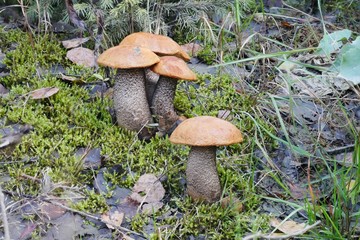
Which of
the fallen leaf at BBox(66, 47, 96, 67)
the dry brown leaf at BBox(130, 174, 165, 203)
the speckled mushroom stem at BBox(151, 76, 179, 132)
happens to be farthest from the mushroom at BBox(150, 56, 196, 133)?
the fallen leaf at BBox(66, 47, 96, 67)

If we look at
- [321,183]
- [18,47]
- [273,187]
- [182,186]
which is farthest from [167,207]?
[18,47]

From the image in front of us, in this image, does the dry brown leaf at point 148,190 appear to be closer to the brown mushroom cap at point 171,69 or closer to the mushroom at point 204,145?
the mushroom at point 204,145

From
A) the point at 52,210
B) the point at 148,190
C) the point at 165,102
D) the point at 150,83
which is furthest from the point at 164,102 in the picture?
the point at 52,210

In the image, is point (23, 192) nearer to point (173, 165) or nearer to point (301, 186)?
point (173, 165)

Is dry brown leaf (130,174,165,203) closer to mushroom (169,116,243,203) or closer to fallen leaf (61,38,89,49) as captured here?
mushroom (169,116,243,203)

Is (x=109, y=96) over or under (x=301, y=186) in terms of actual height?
over

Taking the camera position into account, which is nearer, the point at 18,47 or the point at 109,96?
the point at 109,96
